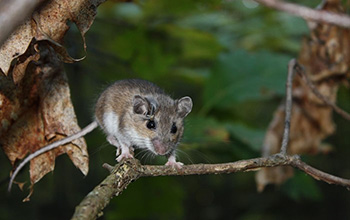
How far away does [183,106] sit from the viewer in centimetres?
334

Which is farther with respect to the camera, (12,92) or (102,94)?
(102,94)

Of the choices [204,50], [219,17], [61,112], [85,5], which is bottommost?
[61,112]

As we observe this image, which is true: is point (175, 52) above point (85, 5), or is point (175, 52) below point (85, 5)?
above

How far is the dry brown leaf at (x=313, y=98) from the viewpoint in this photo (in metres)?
3.98

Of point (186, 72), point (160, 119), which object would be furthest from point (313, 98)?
Answer: point (160, 119)

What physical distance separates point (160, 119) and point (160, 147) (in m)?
0.31

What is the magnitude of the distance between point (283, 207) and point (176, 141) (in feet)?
23.3

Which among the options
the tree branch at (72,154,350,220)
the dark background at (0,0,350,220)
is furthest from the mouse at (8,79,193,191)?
the tree branch at (72,154,350,220)

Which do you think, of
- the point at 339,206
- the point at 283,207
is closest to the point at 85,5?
the point at 283,207

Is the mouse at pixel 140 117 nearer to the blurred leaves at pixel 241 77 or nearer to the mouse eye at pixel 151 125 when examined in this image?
the mouse eye at pixel 151 125

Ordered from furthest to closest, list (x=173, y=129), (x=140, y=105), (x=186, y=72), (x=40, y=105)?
(x=186, y=72)
(x=173, y=129)
(x=140, y=105)
(x=40, y=105)

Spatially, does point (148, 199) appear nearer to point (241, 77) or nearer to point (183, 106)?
point (241, 77)

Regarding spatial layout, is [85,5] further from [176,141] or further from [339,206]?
[339,206]

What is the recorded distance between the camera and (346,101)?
20.5 feet
